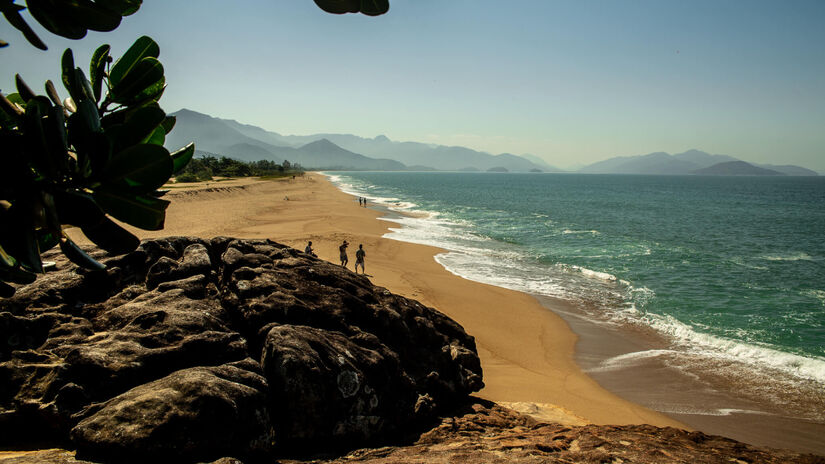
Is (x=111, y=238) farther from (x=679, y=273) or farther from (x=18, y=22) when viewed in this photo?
(x=679, y=273)

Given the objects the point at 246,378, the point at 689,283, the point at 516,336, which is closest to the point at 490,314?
the point at 516,336

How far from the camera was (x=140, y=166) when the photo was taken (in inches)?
35.1

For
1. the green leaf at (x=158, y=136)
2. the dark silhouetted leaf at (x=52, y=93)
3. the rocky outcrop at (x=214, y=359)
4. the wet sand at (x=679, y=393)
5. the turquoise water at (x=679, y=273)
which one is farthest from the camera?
the turquoise water at (x=679, y=273)

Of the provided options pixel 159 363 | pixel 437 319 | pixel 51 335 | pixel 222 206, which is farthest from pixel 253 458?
pixel 222 206

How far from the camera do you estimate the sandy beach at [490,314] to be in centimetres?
743

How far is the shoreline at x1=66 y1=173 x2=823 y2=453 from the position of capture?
727 cm

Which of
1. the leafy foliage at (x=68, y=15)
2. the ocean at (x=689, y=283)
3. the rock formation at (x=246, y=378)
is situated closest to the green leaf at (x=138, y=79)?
the leafy foliage at (x=68, y=15)

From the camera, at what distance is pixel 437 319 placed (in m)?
6.93

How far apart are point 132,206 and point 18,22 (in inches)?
22.1

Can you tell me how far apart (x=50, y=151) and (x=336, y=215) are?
30.3 meters

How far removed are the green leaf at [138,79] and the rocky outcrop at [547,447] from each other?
116 inches

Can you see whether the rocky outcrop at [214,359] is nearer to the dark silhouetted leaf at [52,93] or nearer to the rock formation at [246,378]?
the rock formation at [246,378]

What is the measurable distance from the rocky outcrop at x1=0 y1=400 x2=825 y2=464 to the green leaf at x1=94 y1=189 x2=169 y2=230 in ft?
9.53

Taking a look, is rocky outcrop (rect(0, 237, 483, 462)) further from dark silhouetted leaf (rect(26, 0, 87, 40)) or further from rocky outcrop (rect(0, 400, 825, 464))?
dark silhouetted leaf (rect(26, 0, 87, 40))
